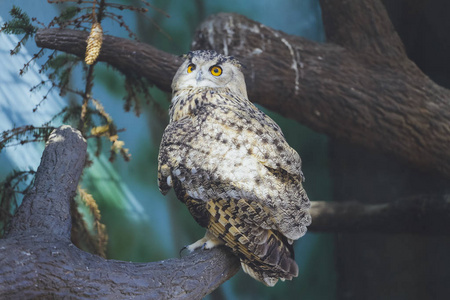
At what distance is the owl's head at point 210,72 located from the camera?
2.11 m

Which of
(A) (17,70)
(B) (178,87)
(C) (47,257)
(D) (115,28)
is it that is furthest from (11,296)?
(D) (115,28)

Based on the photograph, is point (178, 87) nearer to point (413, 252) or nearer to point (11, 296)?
point (11, 296)

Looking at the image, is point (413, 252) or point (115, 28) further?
point (413, 252)

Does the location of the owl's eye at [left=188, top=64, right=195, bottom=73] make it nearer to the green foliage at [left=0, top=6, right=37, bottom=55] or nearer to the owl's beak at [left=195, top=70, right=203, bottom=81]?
the owl's beak at [left=195, top=70, right=203, bottom=81]

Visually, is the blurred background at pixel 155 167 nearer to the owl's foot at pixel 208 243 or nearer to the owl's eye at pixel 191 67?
the owl's eye at pixel 191 67

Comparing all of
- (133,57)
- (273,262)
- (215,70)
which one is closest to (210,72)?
(215,70)

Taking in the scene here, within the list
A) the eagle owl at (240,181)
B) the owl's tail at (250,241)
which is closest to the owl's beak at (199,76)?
the eagle owl at (240,181)

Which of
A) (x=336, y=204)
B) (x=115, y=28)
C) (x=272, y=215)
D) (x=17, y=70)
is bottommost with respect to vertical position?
(x=336, y=204)

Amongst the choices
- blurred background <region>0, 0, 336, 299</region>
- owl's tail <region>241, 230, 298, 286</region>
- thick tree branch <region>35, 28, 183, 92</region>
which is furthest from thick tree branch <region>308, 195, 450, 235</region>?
thick tree branch <region>35, 28, 183, 92</region>

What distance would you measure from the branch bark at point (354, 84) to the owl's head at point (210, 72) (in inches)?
32.4

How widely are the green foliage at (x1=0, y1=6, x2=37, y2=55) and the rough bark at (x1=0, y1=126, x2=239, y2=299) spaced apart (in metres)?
0.72

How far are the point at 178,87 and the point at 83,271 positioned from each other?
102 cm

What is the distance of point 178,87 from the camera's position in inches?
86.7

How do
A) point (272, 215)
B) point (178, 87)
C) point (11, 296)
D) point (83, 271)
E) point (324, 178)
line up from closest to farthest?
point (11, 296) < point (83, 271) < point (272, 215) < point (178, 87) < point (324, 178)
